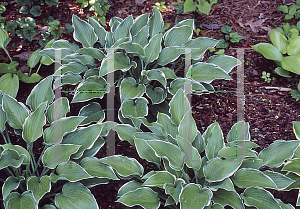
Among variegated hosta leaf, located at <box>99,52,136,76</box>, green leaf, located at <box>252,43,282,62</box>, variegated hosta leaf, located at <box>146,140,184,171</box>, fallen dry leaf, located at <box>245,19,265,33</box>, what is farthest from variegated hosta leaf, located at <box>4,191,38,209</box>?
fallen dry leaf, located at <box>245,19,265,33</box>

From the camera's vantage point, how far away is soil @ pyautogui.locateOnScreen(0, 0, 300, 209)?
246 cm

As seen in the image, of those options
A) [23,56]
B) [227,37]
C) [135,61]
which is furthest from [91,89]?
[227,37]

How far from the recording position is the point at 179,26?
282cm

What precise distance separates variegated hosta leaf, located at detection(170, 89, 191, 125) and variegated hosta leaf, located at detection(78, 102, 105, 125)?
64 cm

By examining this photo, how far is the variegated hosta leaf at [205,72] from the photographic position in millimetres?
2502

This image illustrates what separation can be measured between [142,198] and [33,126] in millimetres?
955

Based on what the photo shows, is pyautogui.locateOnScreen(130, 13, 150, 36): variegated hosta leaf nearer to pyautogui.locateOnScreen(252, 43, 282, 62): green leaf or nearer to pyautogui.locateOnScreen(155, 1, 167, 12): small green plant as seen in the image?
pyautogui.locateOnScreen(155, 1, 167, 12): small green plant

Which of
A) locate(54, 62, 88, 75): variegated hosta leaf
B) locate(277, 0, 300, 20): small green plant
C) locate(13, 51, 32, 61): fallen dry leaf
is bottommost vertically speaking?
locate(54, 62, 88, 75): variegated hosta leaf

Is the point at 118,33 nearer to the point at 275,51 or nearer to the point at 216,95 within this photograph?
the point at 216,95

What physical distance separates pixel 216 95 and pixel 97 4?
5.67ft

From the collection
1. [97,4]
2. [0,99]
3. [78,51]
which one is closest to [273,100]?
[78,51]

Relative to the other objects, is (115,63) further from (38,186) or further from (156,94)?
(38,186)

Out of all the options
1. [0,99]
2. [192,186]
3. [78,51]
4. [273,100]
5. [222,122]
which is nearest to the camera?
[192,186]

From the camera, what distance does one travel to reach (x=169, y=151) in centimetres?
195
